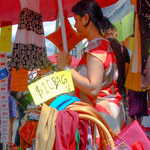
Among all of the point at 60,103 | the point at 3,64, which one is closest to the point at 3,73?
the point at 3,64

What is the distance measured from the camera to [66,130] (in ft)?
3.53

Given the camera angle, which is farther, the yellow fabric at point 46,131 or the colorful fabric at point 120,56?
the colorful fabric at point 120,56

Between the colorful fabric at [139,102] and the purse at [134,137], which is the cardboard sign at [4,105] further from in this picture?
the purse at [134,137]

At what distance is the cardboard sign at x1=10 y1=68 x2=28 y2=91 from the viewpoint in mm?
2760

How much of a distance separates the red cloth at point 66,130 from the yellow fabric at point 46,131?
0.07 feet

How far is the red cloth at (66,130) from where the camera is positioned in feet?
3.46

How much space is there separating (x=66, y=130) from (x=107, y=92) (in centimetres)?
61

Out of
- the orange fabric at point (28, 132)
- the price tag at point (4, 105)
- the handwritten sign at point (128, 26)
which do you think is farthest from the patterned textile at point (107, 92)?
the price tag at point (4, 105)

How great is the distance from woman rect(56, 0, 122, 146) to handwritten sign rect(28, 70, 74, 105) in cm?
33

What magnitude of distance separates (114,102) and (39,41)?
4.42 feet

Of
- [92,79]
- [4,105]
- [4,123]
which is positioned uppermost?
[92,79]

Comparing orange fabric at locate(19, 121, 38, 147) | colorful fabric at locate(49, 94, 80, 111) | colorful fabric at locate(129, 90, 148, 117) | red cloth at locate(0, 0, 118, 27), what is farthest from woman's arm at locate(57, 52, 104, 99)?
colorful fabric at locate(129, 90, 148, 117)

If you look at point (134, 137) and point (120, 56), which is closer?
point (134, 137)

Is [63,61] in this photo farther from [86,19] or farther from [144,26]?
[144,26]
